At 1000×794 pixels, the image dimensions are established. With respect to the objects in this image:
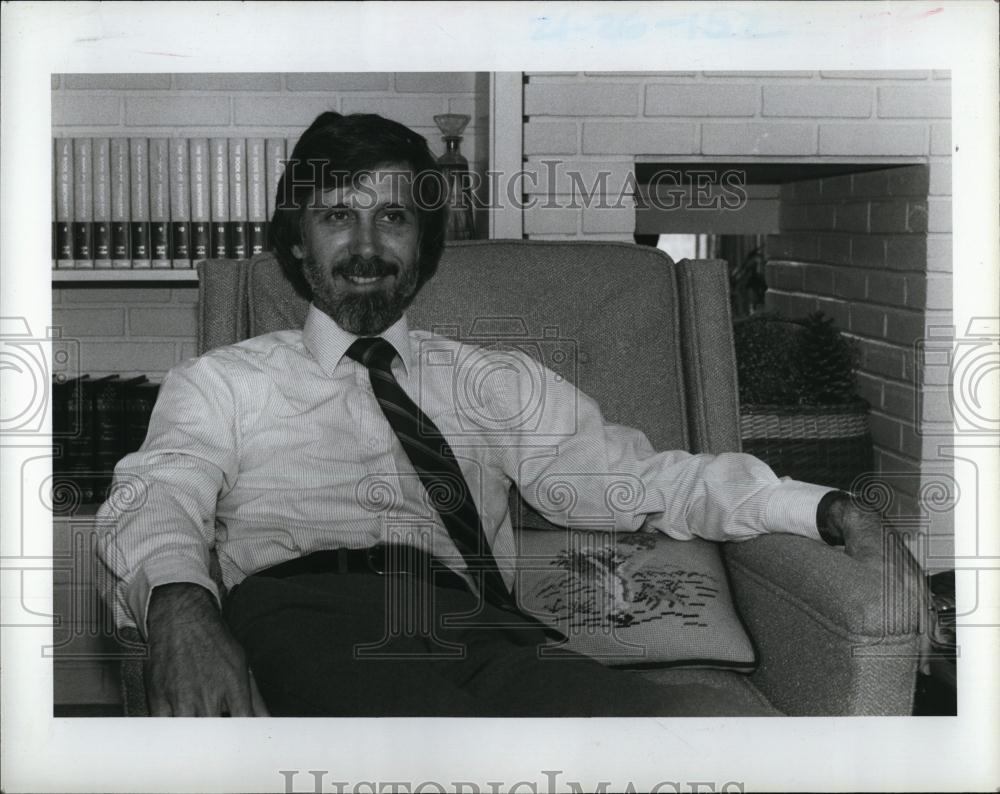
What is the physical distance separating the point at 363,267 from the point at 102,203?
27.6 inches

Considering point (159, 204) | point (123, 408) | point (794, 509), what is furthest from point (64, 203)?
point (794, 509)

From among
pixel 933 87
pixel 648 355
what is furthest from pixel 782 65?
pixel 648 355

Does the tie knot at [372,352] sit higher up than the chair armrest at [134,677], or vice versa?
the tie knot at [372,352]

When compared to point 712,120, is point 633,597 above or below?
below

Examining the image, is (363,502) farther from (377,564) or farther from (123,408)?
(123,408)

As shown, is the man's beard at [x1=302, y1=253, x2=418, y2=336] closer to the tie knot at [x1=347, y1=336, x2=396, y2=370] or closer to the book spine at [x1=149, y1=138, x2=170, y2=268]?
the tie knot at [x1=347, y1=336, x2=396, y2=370]

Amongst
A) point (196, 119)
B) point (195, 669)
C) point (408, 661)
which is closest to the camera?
point (195, 669)

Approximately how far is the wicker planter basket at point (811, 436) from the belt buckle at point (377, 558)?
0.83 metres

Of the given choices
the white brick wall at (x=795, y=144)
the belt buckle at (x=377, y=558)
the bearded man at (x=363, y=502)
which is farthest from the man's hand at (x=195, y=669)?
the white brick wall at (x=795, y=144)

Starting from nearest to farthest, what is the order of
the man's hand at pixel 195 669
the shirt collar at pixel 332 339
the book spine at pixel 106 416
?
the man's hand at pixel 195 669 < the shirt collar at pixel 332 339 < the book spine at pixel 106 416

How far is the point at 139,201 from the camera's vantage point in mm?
1971

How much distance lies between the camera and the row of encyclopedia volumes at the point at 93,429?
4.75 feet

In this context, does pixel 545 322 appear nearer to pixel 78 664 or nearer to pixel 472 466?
pixel 472 466

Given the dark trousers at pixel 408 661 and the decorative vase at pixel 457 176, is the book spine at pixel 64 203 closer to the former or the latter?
the decorative vase at pixel 457 176
